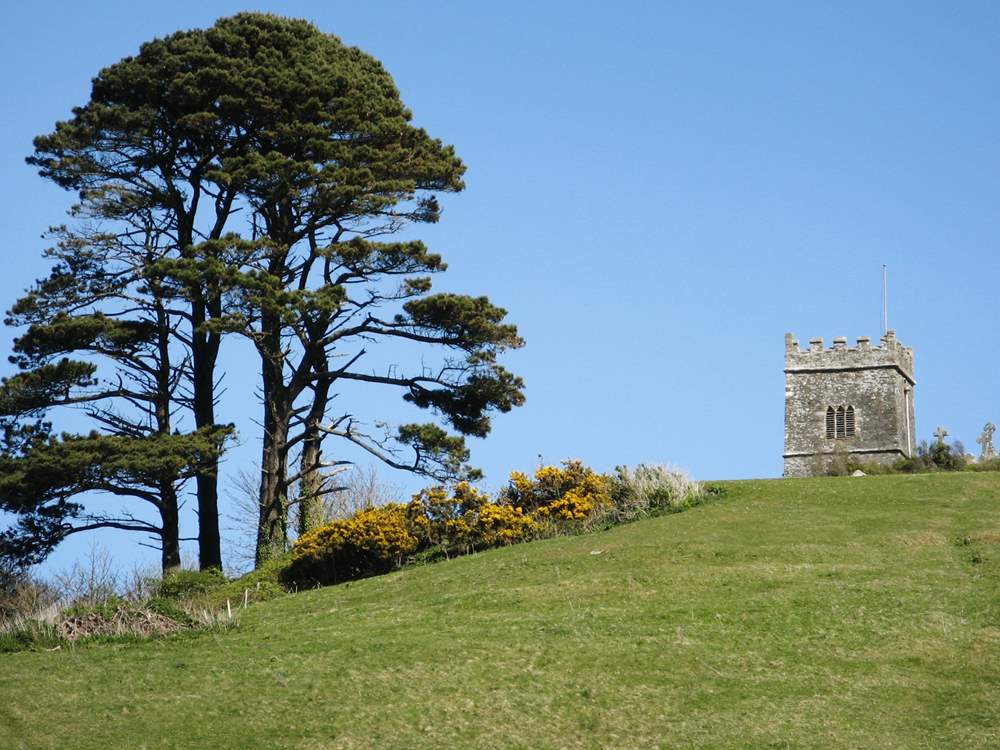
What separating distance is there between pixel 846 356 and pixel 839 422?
10.9 ft

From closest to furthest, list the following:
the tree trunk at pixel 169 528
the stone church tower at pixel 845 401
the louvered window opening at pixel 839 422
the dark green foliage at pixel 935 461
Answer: the tree trunk at pixel 169 528, the dark green foliage at pixel 935 461, the stone church tower at pixel 845 401, the louvered window opening at pixel 839 422

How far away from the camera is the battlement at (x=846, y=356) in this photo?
7600 centimetres

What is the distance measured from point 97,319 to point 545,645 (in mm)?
19044

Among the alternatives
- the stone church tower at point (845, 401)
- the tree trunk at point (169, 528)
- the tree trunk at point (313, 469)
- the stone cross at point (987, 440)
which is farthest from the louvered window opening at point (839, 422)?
the tree trunk at point (169, 528)

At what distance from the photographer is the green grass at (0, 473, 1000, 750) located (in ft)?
58.7

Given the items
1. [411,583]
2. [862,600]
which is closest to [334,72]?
[411,583]

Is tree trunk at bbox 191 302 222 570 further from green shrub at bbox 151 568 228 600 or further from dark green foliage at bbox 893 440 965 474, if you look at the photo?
dark green foliage at bbox 893 440 965 474

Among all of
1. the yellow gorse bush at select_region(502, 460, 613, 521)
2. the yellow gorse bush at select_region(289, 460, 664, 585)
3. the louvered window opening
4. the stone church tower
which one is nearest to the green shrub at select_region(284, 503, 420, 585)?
the yellow gorse bush at select_region(289, 460, 664, 585)

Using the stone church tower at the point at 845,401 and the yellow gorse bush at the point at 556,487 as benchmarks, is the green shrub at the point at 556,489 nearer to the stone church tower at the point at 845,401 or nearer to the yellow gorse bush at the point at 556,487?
the yellow gorse bush at the point at 556,487

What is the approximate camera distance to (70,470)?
3422 cm

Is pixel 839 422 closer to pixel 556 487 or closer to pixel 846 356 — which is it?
pixel 846 356

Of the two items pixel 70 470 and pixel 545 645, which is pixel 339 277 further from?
pixel 545 645

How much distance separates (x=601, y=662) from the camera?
20156 millimetres

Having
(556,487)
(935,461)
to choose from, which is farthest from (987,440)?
(556,487)
